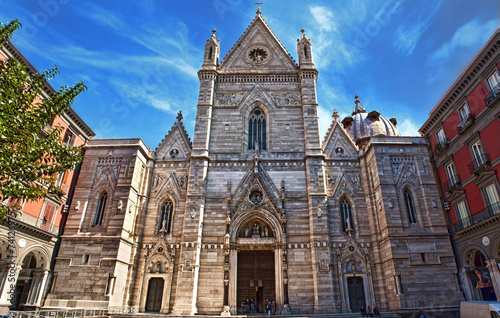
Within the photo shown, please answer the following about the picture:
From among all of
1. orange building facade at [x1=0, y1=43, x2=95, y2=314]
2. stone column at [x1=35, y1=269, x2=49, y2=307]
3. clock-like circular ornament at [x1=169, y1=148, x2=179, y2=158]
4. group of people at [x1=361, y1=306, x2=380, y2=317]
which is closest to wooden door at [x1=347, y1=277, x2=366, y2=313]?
group of people at [x1=361, y1=306, x2=380, y2=317]

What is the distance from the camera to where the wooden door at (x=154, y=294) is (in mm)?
23344

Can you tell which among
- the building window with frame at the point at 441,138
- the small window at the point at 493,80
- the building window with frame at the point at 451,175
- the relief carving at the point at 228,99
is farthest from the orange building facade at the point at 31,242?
the building window with frame at the point at 441,138

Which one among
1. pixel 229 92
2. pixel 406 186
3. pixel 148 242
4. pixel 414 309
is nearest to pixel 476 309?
pixel 414 309

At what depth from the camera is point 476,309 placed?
1770 centimetres

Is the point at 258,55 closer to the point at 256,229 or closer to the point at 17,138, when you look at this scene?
the point at 256,229

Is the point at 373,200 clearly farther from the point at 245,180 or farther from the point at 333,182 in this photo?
the point at 245,180

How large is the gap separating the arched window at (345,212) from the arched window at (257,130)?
813cm

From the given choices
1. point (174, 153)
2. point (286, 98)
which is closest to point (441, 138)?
point (286, 98)

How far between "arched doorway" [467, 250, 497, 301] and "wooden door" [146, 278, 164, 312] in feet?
70.3

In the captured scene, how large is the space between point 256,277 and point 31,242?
1537 centimetres

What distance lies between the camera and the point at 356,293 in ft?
76.4

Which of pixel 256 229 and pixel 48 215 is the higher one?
pixel 48 215

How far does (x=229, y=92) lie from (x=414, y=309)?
73.2 ft

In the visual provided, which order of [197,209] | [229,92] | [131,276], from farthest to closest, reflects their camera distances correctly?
[229,92], [197,209], [131,276]
